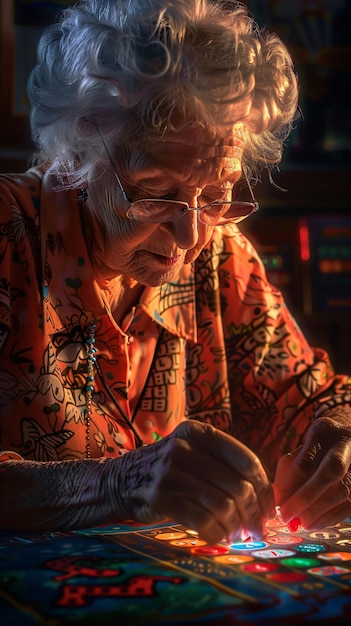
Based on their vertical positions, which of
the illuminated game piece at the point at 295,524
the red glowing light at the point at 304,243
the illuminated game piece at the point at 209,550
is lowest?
the illuminated game piece at the point at 295,524

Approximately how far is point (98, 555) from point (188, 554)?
0.12 m

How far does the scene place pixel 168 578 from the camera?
91 centimetres

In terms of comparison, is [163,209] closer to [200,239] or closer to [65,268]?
[200,239]

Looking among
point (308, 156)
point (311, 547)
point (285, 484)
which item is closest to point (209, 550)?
point (311, 547)

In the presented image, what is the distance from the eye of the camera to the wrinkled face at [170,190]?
128cm

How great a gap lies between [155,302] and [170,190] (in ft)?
1.23

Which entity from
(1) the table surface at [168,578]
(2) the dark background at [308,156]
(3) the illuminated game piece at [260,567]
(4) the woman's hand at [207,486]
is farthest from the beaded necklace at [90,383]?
(2) the dark background at [308,156]

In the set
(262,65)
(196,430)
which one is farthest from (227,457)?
(262,65)

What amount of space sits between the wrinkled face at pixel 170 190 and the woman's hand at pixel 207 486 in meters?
0.46

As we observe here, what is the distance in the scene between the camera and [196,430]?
1.06m

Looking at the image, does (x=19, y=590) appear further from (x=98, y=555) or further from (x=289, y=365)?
(x=289, y=365)

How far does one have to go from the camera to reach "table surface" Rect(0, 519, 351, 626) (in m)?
0.78

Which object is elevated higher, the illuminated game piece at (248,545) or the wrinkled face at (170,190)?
the wrinkled face at (170,190)

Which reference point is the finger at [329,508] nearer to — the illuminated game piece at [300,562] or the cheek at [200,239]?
the illuminated game piece at [300,562]
